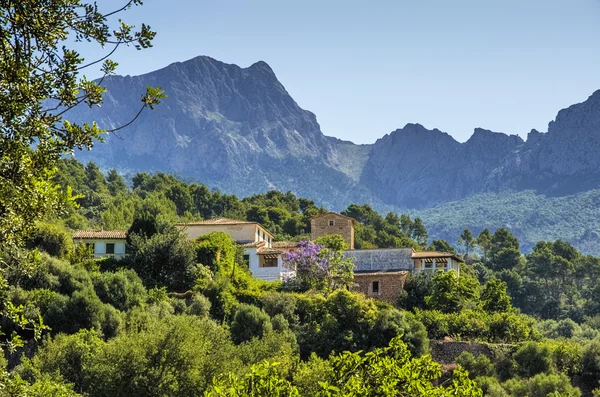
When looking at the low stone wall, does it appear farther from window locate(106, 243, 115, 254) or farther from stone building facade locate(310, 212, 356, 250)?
stone building facade locate(310, 212, 356, 250)

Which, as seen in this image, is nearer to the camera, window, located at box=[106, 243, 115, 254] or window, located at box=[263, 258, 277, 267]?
window, located at box=[106, 243, 115, 254]

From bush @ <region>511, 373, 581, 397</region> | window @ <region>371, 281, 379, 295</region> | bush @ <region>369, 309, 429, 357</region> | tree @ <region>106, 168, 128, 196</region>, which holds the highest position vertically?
tree @ <region>106, 168, 128, 196</region>

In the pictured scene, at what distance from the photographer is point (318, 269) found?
46469 mm

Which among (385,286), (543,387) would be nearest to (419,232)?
(385,286)

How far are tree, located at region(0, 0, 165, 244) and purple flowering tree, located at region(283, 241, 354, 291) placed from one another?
3720 centimetres

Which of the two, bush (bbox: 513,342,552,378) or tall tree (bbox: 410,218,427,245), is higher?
tall tree (bbox: 410,218,427,245)

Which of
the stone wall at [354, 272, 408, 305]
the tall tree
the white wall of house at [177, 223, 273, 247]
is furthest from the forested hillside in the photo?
the tall tree

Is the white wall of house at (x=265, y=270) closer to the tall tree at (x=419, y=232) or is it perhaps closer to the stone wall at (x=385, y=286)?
the stone wall at (x=385, y=286)

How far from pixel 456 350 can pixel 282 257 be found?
42.4 feet

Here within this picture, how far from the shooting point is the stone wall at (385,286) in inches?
1855

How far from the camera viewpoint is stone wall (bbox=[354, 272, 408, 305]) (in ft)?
155

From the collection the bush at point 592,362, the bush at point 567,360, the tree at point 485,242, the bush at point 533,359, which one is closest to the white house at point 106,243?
the bush at point 533,359

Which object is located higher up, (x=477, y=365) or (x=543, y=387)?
(x=477, y=365)

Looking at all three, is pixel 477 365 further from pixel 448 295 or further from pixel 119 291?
pixel 119 291
